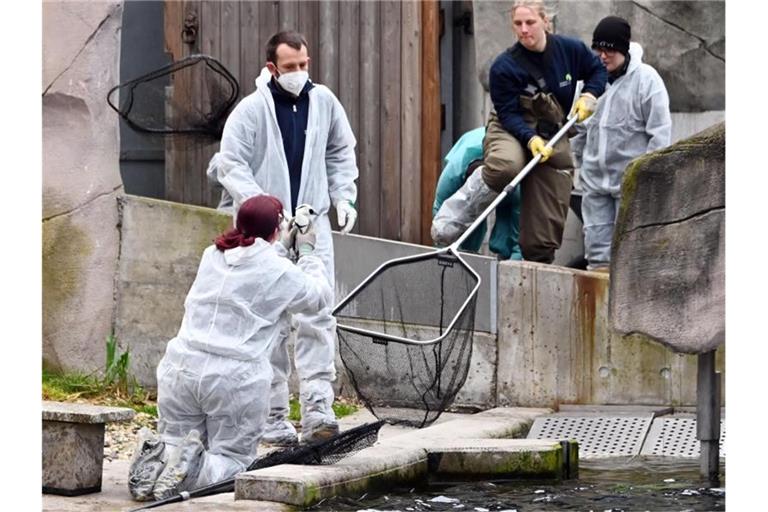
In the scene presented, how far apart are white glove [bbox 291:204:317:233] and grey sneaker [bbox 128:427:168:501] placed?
1.39 metres

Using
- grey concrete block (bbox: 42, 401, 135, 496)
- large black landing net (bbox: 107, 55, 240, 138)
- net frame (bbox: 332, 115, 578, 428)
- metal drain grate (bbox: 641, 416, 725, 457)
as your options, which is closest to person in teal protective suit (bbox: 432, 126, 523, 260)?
net frame (bbox: 332, 115, 578, 428)

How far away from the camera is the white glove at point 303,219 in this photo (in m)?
7.25

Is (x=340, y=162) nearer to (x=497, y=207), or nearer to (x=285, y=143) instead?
(x=285, y=143)

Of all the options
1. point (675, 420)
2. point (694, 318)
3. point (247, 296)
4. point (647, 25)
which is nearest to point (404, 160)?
point (647, 25)

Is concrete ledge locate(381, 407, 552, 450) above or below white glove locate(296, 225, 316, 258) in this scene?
below

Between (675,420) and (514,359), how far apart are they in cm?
116

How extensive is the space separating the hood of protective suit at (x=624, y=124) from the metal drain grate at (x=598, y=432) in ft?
5.07

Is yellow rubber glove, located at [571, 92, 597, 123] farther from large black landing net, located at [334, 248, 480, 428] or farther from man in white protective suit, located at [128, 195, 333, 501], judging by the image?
man in white protective suit, located at [128, 195, 333, 501]

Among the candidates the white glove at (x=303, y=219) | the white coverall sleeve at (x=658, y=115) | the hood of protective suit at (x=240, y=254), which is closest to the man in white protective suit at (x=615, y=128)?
the white coverall sleeve at (x=658, y=115)

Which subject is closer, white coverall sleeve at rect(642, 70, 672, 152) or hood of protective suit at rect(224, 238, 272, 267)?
hood of protective suit at rect(224, 238, 272, 267)

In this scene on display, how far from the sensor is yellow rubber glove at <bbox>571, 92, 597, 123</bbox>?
8.62 m

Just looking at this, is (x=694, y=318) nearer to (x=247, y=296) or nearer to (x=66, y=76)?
(x=247, y=296)

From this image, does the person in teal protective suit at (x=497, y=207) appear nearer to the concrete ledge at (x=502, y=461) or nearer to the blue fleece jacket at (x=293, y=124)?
the blue fleece jacket at (x=293, y=124)

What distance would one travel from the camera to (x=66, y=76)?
9.40 meters
